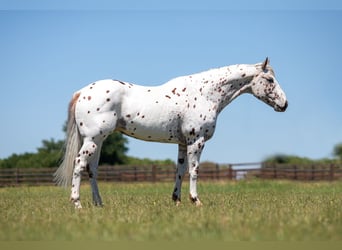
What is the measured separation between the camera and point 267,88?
10.2m

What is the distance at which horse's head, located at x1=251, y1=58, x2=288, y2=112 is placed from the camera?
33.5 ft

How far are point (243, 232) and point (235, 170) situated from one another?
89.9ft

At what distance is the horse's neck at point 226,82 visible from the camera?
998 cm

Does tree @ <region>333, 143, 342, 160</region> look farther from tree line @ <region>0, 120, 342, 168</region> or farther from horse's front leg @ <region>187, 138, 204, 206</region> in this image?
horse's front leg @ <region>187, 138, 204, 206</region>

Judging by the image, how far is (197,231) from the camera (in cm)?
545

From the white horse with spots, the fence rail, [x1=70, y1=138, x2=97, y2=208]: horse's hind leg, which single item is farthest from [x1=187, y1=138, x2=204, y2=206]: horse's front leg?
the fence rail

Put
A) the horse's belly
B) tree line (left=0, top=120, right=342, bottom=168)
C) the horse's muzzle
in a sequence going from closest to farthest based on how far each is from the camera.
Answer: the horse's belly, the horse's muzzle, tree line (left=0, top=120, right=342, bottom=168)

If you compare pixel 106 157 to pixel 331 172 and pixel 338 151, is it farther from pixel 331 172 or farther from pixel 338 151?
pixel 331 172

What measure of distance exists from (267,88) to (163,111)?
2.24 metres

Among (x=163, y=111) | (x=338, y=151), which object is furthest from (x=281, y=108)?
(x=338, y=151)

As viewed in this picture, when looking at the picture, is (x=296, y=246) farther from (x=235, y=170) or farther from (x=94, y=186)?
(x=235, y=170)

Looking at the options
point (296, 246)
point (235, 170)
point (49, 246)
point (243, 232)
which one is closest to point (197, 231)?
point (243, 232)

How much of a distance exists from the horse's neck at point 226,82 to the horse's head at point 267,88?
13 centimetres

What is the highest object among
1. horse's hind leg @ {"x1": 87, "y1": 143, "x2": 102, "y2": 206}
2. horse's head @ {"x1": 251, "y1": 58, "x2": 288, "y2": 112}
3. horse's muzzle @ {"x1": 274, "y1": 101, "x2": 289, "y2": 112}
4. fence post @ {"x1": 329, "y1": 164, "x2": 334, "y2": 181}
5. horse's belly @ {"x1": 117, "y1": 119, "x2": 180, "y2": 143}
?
horse's head @ {"x1": 251, "y1": 58, "x2": 288, "y2": 112}
